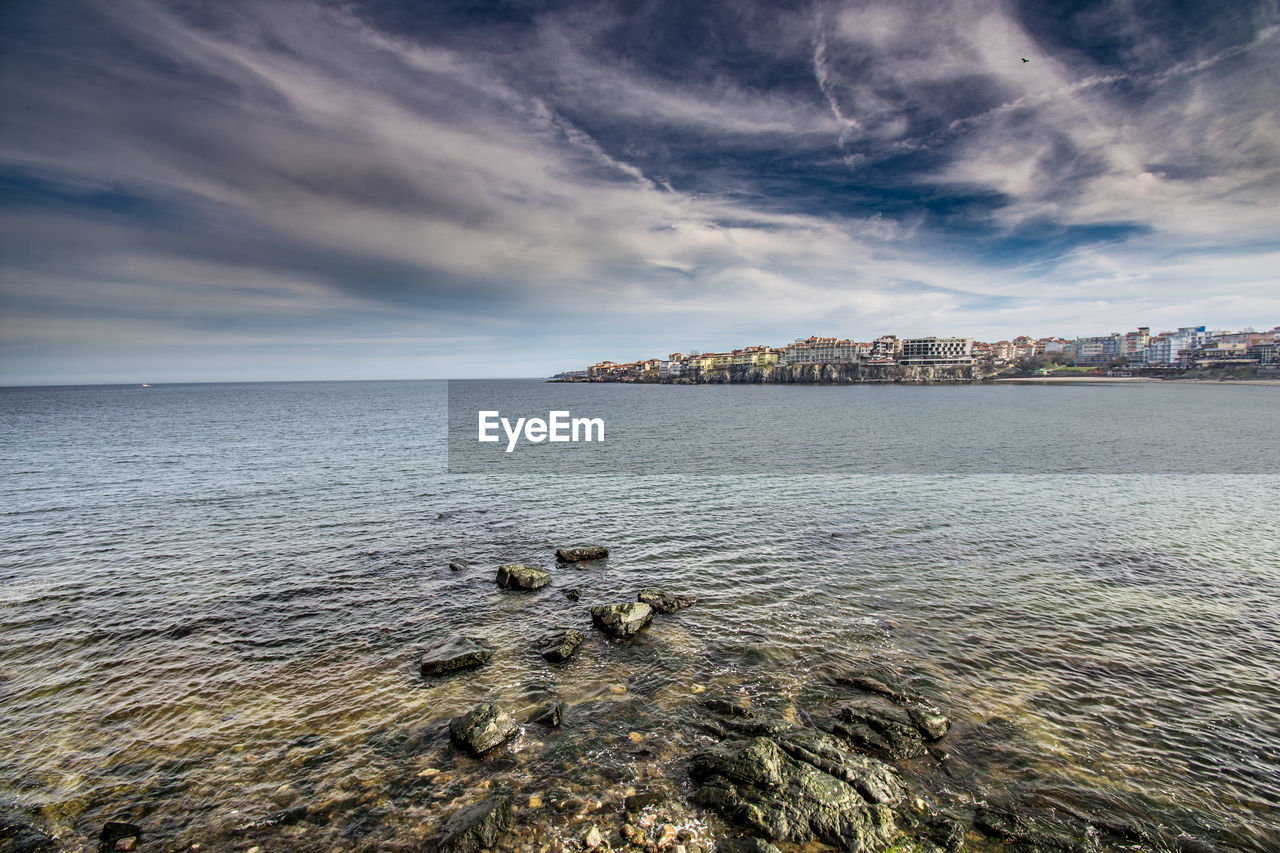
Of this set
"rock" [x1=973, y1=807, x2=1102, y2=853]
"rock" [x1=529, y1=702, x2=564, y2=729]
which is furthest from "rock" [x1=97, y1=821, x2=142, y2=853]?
"rock" [x1=973, y1=807, x2=1102, y2=853]

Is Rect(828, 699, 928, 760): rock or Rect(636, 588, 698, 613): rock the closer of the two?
Rect(828, 699, 928, 760): rock

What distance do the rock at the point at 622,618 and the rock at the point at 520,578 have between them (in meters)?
4.59

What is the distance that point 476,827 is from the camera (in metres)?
11.0

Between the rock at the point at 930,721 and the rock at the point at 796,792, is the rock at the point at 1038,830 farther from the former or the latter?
the rock at the point at 930,721

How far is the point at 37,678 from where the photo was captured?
17203 mm

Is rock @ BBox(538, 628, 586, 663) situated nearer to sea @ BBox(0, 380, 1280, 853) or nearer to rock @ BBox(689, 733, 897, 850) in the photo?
sea @ BBox(0, 380, 1280, 853)

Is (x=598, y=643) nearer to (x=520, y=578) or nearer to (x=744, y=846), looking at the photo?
(x=520, y=578)

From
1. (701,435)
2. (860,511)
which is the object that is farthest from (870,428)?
(860,511)

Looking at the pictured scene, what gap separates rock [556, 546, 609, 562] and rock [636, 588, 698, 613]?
243 inches

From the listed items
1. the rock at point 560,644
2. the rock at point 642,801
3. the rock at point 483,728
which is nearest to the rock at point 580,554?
the rock at point 560,644

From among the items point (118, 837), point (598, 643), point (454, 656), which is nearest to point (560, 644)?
point (598, 643)

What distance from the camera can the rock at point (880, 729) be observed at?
44.8ft

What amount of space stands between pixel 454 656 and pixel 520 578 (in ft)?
21.8

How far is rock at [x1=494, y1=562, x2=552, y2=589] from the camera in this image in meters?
24.9
